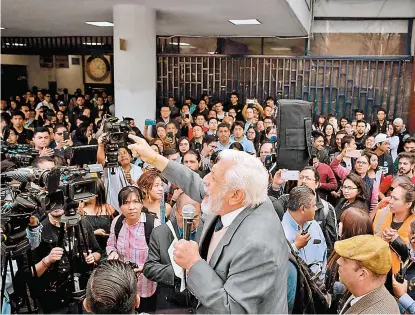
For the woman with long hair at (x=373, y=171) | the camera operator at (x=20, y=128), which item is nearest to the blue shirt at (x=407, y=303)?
the woman with long hair at (x=373, y=171)

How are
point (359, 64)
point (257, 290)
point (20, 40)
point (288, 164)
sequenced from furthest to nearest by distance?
point (20, 40) → point (359, 64) → point (288, 164) → point (257, 290)

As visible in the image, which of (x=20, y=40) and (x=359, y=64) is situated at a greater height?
(x=20, y=40)

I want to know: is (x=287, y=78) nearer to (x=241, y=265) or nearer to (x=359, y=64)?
(x=359, y=64)

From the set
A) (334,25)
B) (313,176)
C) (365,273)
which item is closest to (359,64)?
(334,25)

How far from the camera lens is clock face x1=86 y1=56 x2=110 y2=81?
43.2 ft

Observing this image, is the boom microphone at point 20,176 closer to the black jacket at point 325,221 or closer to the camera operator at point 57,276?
the camera operator at point 57,276

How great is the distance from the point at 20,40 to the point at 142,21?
6.76 meters

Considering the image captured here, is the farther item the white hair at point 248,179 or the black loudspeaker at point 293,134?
the black loudspeaker at point 293,134

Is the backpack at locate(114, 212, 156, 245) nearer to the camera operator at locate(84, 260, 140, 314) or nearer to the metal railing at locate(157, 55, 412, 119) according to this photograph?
the camera operator at locate(84, 260, 140, 314)

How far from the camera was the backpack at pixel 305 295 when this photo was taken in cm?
207

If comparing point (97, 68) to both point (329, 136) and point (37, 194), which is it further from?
point (37, 194)

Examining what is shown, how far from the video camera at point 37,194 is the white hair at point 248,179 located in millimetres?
A: 927

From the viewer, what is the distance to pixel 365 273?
75.5 inches

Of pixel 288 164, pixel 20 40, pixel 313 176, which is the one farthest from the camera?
pixel 20 40
